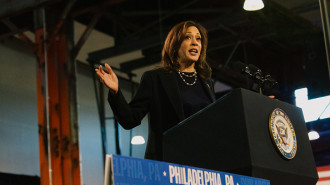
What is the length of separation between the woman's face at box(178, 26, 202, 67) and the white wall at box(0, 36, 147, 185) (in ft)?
14.9

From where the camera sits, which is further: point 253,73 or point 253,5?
point 253,5

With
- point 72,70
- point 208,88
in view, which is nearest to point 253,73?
point 208,88

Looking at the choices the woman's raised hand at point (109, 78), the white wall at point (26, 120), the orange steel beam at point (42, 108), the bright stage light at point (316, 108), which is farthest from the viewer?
the white wall at point (26, 120)

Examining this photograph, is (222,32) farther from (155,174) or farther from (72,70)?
(155,174)

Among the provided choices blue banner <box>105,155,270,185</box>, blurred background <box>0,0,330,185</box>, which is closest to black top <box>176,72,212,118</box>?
blue banner <box>105,155,270,185</box>

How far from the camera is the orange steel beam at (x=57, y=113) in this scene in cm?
665

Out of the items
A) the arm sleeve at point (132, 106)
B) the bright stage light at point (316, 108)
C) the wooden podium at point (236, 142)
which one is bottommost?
the wooden podium at point (236, 142)

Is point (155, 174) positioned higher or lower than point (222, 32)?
lower

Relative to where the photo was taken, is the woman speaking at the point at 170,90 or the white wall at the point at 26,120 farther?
the white wall at the point at 26,120

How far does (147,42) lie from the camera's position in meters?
6.72

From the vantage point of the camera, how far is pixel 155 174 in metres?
1.27

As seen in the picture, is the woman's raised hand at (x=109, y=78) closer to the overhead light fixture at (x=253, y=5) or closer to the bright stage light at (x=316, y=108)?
the bright stage light at (x=316, y=108)

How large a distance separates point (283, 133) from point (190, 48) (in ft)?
1.61

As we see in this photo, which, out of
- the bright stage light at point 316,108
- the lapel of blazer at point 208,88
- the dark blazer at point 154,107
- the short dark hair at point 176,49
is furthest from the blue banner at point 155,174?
the bright stage light at point 316,108
